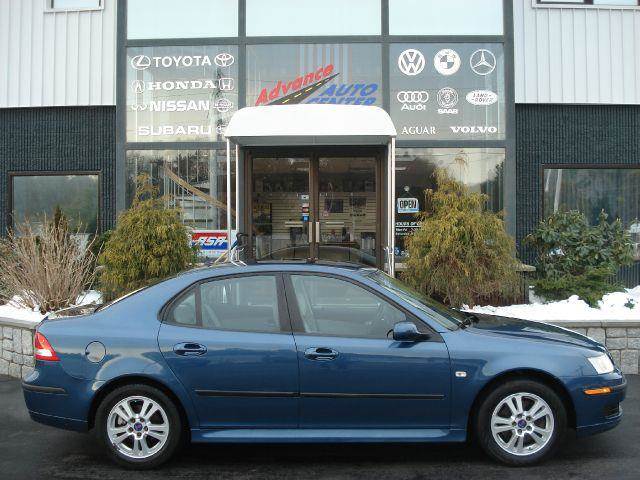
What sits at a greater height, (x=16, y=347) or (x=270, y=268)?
(x=270, y=268)

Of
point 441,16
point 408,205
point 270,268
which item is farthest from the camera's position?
point 408,205

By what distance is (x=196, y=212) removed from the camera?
1027 cm

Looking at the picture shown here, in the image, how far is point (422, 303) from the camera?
5.10 meters

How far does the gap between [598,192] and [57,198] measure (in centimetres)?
914

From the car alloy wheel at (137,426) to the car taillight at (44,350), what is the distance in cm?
57

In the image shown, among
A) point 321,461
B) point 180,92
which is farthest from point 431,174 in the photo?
point 321,461

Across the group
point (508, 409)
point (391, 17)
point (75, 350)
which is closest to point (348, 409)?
point (508, 409)

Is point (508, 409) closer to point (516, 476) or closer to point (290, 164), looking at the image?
point (516, 476)

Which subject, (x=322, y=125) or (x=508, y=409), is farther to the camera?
(x=322, y=125)

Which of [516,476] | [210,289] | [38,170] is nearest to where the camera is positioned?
[516,476]

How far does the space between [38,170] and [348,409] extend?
8819 mm

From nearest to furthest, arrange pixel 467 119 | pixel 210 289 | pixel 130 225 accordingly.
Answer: pixel 210 289 → pixel 130 225 → pixel 467 119

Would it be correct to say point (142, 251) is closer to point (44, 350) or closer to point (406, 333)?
point (44, 350)

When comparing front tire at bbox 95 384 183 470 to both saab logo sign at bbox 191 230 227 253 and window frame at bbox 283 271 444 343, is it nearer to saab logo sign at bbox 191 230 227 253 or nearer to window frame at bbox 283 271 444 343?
window frame at bbox 283 271 444 343
